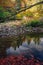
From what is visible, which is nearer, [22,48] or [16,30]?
[22,48]

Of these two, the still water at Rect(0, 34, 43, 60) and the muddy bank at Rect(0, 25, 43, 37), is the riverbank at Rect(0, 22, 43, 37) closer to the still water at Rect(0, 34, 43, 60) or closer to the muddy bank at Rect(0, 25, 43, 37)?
the muddy bank at Rect(0, 25, 43, 37)

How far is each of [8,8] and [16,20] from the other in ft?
14.8

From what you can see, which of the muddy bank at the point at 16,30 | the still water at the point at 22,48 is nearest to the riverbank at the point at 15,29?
the muddy bank at the point at 16,30

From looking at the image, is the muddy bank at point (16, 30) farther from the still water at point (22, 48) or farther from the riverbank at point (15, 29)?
the still water at point (22, 48)

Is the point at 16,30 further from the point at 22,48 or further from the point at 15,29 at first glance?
the point at 22,48

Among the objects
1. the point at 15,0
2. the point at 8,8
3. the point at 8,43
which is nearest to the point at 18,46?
the point at 8,43

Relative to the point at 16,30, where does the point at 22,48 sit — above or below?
above

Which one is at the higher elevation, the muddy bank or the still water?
the still water

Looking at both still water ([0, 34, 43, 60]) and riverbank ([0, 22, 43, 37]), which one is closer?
still water ([0, 34, 43, 60])

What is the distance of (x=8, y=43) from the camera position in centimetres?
1019

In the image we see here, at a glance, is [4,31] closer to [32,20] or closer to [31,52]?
[32,20]

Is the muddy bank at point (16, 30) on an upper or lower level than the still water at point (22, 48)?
lower

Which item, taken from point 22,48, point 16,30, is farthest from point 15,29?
point 22,48

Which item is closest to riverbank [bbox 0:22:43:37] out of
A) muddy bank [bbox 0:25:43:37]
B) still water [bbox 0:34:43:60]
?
muddy bank [bbox 0:25:43:37]
